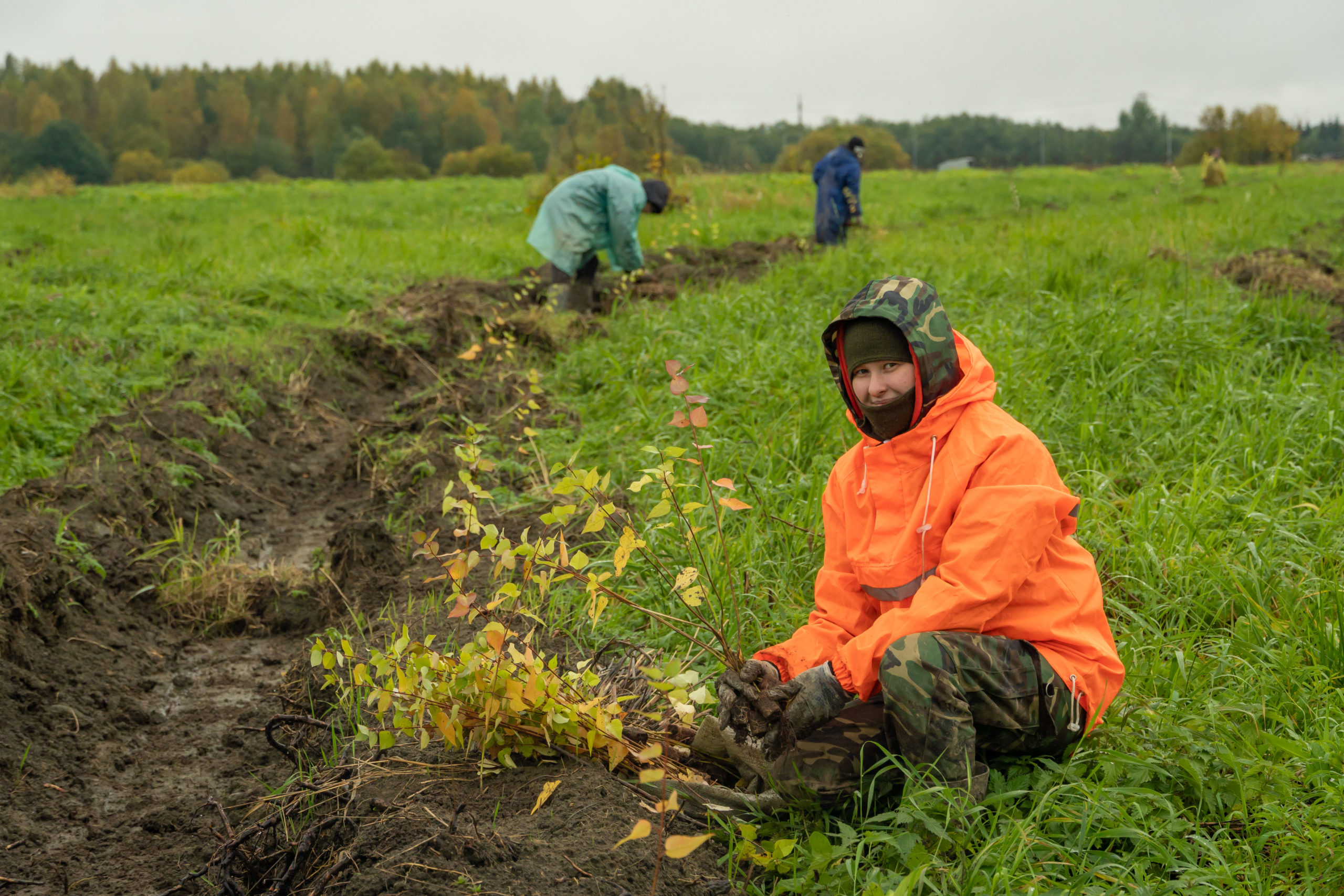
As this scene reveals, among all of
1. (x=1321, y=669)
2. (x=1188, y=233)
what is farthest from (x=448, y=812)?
(x=1188, y=233)

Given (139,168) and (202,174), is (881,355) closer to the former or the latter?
(202,174)

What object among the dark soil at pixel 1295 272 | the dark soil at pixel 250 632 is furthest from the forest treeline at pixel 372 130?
the dark soil at pixel 250 632

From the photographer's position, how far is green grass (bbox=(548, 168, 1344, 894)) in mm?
1925

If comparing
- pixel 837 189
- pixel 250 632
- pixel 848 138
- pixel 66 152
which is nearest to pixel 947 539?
pixel 250 632

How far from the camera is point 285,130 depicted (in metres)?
71.9

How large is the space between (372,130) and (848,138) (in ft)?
157

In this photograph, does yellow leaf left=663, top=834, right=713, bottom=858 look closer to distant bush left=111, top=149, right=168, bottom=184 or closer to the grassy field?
the grassy field

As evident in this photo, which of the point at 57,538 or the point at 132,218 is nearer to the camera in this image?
the point at 57,538

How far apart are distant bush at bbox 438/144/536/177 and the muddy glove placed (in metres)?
47.2

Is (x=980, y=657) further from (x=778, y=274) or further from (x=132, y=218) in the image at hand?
(x=132, y=218)

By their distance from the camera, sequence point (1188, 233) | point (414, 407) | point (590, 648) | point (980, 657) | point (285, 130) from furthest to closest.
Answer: point (285, 130), point (1188, 233), point (414, 407), point (590, 648), point (980, 657)

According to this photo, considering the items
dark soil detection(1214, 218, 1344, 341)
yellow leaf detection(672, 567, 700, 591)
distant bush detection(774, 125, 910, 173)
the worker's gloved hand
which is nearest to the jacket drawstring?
the worker's gloved hand

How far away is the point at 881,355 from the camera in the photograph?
2.22m

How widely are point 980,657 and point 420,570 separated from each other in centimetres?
241
